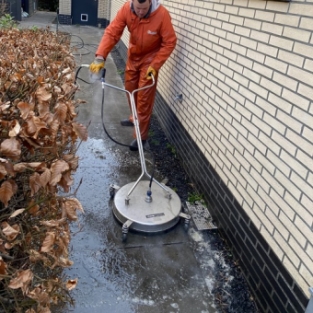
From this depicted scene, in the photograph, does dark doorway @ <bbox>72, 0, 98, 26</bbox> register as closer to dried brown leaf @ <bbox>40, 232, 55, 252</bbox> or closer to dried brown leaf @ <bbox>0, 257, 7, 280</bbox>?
dried brown leaf @ <bbox>40, 232, 55, 252</bbox>

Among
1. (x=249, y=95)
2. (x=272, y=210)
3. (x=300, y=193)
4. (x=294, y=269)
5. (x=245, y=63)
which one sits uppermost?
(x=245, y=63)

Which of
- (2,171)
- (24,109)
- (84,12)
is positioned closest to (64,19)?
(84,12)

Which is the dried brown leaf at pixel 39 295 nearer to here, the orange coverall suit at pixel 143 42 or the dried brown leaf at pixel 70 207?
the dried brown leaf at pixel 70 207

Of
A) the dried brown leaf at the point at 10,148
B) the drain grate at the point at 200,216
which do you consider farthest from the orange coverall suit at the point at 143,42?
the dried brown leaf at the point at 10,148

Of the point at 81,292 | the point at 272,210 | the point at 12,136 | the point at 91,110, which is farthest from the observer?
the point at 91,110

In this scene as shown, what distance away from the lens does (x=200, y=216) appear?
3607mm

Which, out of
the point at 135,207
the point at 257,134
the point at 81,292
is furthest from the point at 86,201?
the point at 257,134

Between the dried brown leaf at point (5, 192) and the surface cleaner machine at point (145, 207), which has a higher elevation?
the dried brown leaf at point (5, 192)

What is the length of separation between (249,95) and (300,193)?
39.3 inches

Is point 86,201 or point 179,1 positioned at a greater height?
point 179,1

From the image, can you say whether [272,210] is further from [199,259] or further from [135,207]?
[135,207]

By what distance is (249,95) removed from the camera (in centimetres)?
287

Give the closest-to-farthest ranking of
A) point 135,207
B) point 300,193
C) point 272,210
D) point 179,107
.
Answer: point 300,193 → point 272,210 → point 135,207 → point 179,107

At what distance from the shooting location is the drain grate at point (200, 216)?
11.4ft
